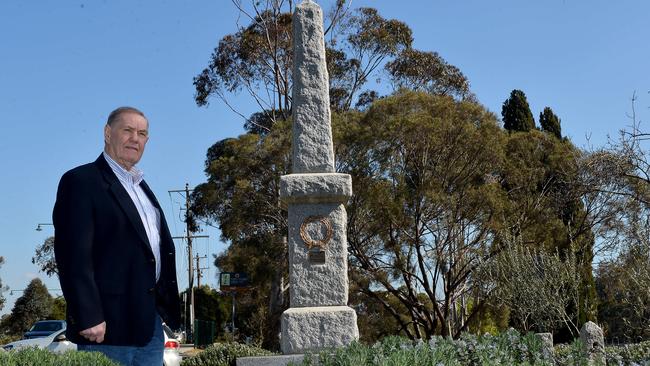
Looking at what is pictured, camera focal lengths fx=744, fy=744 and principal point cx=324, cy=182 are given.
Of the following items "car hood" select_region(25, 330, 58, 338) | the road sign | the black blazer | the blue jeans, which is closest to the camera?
the black blazer

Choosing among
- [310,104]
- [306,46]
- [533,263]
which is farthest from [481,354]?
[533,263]

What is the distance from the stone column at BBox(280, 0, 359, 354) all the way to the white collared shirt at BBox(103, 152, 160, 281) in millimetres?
4692

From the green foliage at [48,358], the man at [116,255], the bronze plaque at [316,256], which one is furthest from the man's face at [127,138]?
the bronze plaque at [316,256]

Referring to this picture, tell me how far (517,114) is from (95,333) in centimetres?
2741

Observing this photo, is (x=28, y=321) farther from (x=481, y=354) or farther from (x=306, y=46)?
(x=481, y=354)

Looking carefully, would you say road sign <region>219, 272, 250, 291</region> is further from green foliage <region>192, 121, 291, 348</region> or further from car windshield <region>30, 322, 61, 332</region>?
car windshield <region>30, 322, 61, 332</region>

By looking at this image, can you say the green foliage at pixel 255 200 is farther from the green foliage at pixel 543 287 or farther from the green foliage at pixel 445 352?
the green foliage at pixel 445 352

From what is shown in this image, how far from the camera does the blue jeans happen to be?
3.42 metres

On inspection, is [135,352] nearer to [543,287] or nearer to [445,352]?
[445,352]

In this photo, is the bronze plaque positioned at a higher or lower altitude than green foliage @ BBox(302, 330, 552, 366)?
higher

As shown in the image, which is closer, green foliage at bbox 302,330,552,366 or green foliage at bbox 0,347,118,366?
green foliage at bbox 0,347,118,366

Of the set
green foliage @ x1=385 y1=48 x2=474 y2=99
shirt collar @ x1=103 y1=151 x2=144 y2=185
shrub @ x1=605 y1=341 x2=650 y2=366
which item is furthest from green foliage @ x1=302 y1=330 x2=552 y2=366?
green foliage @ x1=385 y1=48 x2=474 y2=99

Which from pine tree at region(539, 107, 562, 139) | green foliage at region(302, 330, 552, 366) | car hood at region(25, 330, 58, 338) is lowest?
green foliage at region(302, 330, 552, 366)

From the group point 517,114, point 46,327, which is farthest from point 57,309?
point 517,114
